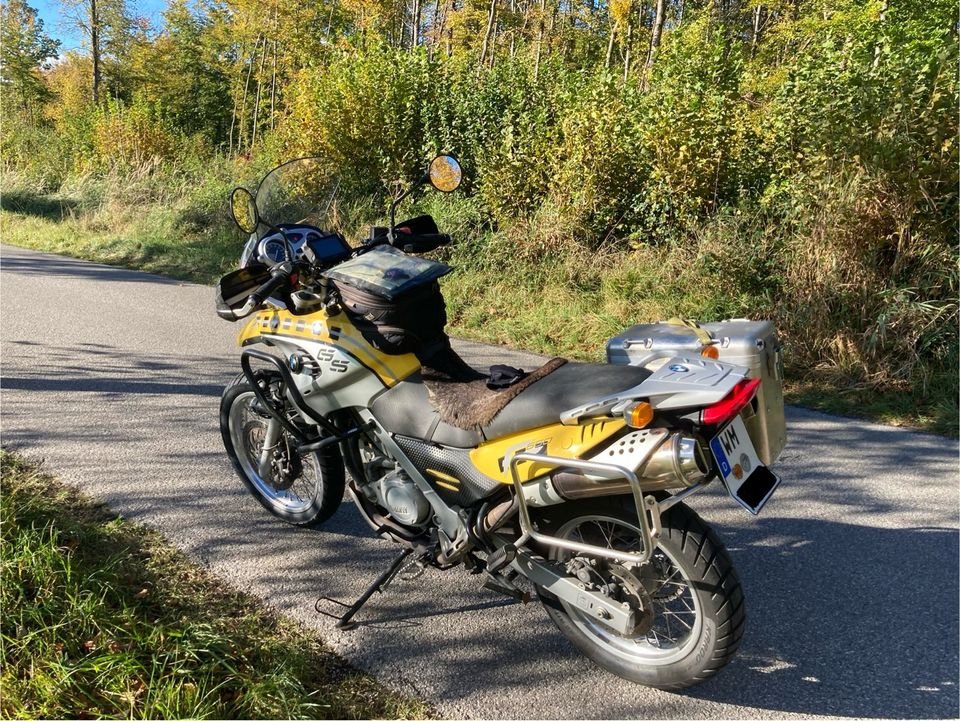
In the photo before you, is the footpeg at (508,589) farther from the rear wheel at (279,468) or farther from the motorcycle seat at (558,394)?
the rear wheel at (279,468)

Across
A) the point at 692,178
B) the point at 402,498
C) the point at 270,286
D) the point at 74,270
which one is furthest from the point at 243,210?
the point at 74,270

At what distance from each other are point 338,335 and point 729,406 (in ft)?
5.20

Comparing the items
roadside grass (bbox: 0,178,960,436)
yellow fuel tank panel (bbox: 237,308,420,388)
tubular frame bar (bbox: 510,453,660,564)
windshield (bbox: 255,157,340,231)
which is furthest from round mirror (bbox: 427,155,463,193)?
roadside grass (bbox: 0,178,960,436)

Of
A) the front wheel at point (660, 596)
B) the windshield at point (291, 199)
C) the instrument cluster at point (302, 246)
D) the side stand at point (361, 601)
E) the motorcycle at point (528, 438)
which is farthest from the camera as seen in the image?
the windshield at point (291, 199)

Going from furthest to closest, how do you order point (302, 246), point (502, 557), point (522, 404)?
point (302, 246), point (502, 557), point (522, 404)

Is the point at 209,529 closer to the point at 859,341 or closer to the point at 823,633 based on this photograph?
the point at 823,633

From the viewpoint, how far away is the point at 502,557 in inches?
102

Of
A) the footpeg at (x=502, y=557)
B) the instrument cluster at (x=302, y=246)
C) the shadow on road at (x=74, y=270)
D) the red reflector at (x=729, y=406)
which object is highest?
the instrument cluster at (x=302, y=246)

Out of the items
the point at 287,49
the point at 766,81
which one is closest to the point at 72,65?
the point at 287,49

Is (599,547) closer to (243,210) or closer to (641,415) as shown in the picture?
(641,415)

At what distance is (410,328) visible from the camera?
2957 millimetres

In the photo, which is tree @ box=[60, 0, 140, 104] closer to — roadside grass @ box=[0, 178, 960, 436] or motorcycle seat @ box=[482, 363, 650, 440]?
roadside grass @ box=[0, 178, 960, 436]

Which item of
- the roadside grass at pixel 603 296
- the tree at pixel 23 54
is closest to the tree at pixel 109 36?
the tree at pixel 23 54

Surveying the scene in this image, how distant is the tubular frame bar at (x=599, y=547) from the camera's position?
A: 6.94 ft
